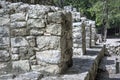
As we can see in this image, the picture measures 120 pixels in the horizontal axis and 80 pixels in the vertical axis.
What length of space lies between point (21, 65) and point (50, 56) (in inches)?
22.2

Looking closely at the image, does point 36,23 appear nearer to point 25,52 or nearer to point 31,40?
point 31,40

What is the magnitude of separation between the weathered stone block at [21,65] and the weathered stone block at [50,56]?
0.26m

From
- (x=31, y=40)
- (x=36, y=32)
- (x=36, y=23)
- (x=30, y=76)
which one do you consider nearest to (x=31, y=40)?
(x=31, y=40)

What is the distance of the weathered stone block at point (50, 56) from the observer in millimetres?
5066

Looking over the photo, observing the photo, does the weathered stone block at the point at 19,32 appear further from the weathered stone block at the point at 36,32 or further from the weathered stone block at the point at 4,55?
the weathered stone block at the point at 4,55

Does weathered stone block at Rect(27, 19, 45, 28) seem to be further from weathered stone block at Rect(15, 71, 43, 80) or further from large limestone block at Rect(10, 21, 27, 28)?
weathered stone block at Rect(15, 71, 43, 80)

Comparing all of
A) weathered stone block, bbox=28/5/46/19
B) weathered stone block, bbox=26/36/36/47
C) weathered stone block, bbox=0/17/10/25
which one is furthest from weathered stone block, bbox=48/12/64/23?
weathered stone block, bbox=0/17/10/25

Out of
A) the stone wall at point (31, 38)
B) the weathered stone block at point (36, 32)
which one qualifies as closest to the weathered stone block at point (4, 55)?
the stone wall at point (31, 38)

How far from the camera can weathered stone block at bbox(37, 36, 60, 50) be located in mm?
5074

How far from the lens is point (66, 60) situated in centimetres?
569

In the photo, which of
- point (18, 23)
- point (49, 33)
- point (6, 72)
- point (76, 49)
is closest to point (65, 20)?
point (49, 33)

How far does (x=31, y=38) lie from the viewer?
5148mm

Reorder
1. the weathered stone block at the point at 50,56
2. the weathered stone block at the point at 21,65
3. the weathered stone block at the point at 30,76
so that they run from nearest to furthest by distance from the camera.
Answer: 1. the weathered stone block at the point at 30,76
2. the weathered stone block at the point at 50,56
3. the weathered stone block at the point at 21,65

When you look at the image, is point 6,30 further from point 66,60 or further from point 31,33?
point 66,60
